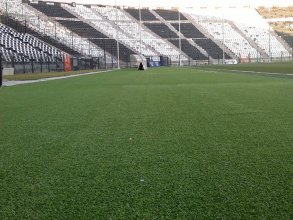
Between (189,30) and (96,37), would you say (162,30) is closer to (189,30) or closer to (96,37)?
(189,30)

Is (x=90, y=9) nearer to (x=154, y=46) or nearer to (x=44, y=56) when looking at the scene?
(x=154, y=46)

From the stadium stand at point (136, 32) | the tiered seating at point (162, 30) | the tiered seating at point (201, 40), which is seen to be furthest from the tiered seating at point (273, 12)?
the stadium stand at point (136, 32)

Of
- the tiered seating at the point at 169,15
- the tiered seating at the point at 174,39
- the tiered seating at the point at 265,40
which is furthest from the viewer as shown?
the tiered seating at the point at 169,15

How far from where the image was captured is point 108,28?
5316 centimetres

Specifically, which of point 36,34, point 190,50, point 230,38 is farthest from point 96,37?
point 230,38

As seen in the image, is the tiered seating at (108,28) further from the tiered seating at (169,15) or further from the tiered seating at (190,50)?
the tiered seating at (169,15)

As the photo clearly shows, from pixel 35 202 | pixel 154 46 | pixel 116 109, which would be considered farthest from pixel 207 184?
pixel 154 46

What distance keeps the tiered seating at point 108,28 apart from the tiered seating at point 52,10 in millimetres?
1465

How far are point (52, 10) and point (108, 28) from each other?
7056 mm

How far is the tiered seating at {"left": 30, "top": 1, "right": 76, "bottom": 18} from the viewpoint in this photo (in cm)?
4978

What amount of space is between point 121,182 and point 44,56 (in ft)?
105

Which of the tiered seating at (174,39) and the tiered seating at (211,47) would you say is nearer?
the tiered seating at (174,39)

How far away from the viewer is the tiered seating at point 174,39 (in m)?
54.8

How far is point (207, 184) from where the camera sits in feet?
8.00
